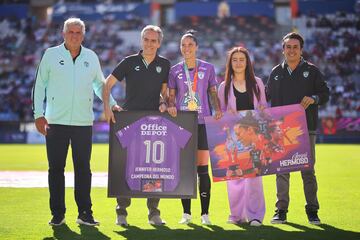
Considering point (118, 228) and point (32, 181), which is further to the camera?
point (32, 181)

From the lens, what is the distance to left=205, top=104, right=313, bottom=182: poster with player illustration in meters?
7.29

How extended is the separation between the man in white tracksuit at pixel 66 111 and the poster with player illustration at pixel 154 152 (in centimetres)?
34

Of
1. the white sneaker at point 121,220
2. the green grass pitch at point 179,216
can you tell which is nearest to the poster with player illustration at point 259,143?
the green grass pitch at point 179,216

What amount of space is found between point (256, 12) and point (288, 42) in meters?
31.8

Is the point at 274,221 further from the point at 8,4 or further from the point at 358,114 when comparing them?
the point at 8,4

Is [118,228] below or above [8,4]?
A: below

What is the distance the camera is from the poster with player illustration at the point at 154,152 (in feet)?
23.9

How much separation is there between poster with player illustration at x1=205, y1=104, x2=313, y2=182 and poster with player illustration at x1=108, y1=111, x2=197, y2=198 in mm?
286

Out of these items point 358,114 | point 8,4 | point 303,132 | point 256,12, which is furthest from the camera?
point 8,4

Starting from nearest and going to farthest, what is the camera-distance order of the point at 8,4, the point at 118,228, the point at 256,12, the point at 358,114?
the point at 118,228, the point at 358,114, the point at 256,12, the point at 8,4

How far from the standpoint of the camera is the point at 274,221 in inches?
289

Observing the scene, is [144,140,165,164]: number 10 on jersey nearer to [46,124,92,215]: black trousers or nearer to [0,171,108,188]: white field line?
[46,124,92,215]: black trousers

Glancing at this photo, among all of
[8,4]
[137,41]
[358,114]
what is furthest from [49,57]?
[8,4]

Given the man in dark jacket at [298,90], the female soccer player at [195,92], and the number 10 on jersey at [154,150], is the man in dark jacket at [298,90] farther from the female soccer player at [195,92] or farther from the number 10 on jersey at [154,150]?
the number 10 on jersey at [154,150]
